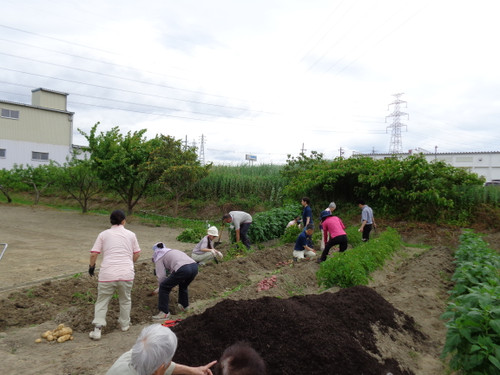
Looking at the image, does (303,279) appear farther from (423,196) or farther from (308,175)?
(308,175)

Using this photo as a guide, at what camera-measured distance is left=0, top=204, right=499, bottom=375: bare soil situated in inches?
153

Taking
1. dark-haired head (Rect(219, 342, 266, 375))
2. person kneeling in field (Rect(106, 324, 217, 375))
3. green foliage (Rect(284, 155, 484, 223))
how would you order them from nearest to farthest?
dark-haired head (Rect(219, 342, 266, 375)) → person kneeling in field (Rect(106, 324, 217, 375)) → green foliage (Rect(284, 155, 484, 223))

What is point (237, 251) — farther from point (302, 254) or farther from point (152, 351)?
point (152, 351)

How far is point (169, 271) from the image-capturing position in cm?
638

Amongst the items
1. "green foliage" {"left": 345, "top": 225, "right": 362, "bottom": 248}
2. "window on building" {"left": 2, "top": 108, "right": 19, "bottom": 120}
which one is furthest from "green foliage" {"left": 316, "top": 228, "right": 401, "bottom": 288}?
"window on building" {"left": 2, "top": 108, "right": 19, "bottom": 120}

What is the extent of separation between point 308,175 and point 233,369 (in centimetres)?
1827

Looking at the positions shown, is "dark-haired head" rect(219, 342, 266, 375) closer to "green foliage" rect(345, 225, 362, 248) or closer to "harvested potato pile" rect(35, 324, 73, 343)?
"harvested potato pile" rect(35, 324, 73, 343)

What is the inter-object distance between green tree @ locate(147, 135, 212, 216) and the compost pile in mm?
16032

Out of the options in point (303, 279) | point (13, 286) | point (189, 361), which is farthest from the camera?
point (303, 279)

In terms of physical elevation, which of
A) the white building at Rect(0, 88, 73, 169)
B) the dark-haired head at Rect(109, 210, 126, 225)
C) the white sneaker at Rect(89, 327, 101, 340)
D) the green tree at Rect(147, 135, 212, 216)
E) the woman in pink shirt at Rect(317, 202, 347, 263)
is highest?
the white building at Rect(0, 88, 73, 169)

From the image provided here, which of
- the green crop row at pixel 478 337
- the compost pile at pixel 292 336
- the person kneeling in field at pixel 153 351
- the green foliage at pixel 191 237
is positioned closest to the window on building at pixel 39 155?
the green foliage at pixel 191 237

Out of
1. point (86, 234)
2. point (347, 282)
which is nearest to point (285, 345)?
point (347, 282)

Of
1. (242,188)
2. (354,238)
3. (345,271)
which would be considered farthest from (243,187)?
(345,271)

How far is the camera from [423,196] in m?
16.5
